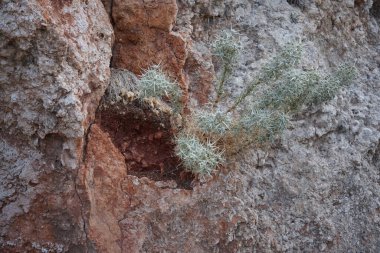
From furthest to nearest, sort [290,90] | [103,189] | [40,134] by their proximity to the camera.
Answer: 1. [290,90]
2. [103,189]
3. [40,134]

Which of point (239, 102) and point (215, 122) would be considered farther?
point (239, 102)

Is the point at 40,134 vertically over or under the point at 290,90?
under

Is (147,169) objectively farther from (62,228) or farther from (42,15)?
(42,15)

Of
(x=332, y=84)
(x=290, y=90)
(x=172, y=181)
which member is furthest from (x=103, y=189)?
(x=332, y=84)

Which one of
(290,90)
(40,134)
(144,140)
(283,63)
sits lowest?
(144,140)

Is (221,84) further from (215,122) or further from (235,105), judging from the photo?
(215,122)

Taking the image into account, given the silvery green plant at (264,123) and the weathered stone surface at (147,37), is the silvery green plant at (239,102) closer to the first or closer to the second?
the silvery green plant at (264,123)

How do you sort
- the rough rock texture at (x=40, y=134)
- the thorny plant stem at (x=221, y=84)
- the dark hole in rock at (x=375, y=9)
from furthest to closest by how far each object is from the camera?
the dark hole in rock at (x=375, y=9) → the thorny plant stem at (x=221, y=84) → the rough rock texture at (x=40, y=134)

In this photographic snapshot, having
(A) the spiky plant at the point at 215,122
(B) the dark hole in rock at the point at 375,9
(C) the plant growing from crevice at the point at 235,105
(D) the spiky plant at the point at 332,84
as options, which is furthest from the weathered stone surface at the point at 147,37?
Answer: (B) the dark hole in rock at the point at 375,9
